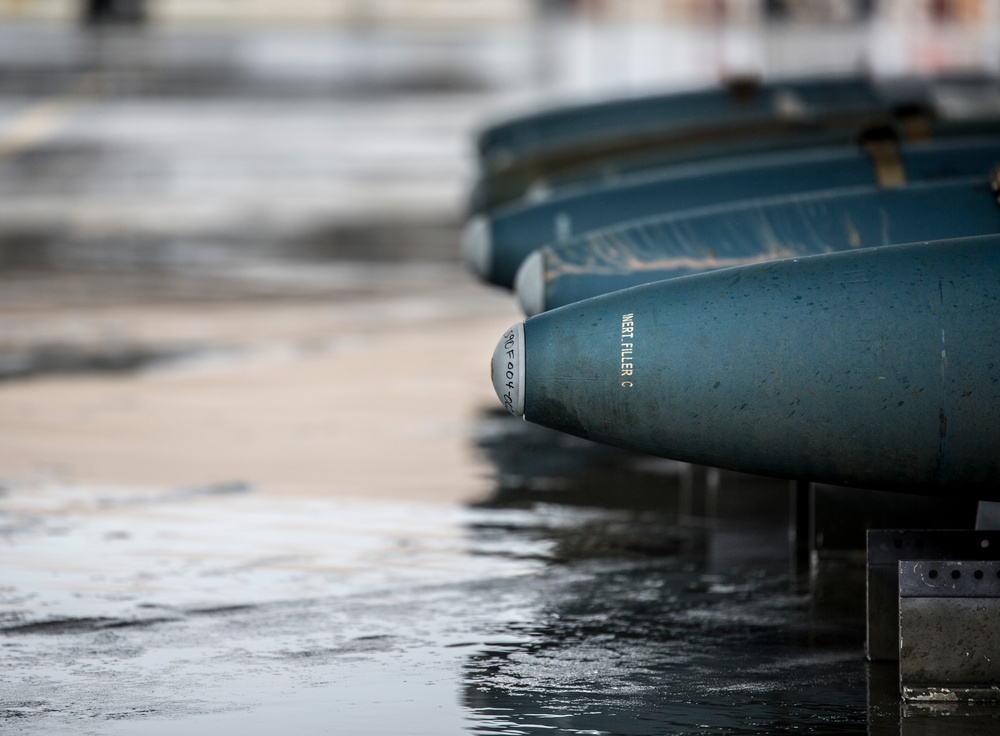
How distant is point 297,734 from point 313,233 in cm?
1307

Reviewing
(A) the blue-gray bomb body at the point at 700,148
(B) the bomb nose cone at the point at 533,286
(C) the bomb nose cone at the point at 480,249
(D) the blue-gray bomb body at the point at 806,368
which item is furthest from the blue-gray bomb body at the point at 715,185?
(D) the blue-gray bomb body at the point at 806,368

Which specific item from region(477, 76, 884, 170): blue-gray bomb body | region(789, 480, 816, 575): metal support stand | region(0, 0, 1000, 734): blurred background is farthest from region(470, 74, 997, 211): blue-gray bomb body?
region(789, 480, 816, 575): metal support stand

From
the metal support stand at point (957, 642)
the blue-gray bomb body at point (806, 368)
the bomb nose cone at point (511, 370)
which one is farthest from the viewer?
the bomb nose cone at point (511, 370)

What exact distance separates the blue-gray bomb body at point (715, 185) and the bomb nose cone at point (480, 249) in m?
0.01

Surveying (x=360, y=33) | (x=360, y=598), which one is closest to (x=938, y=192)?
(x=360, y=598)

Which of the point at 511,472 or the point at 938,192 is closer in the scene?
the point at 938,192

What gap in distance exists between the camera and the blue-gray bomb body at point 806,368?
489 centimetres

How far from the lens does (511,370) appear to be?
5348mm

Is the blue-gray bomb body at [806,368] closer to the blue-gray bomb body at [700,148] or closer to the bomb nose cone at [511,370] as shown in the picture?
the bomb nose cone at [511,370]

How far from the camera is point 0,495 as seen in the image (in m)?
7.52

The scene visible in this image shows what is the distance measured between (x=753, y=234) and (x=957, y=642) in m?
2.11

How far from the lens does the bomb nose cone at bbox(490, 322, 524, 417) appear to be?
5.33m

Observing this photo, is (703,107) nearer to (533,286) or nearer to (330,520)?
(533,286)

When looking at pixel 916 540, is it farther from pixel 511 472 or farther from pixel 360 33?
pixel 360 33
